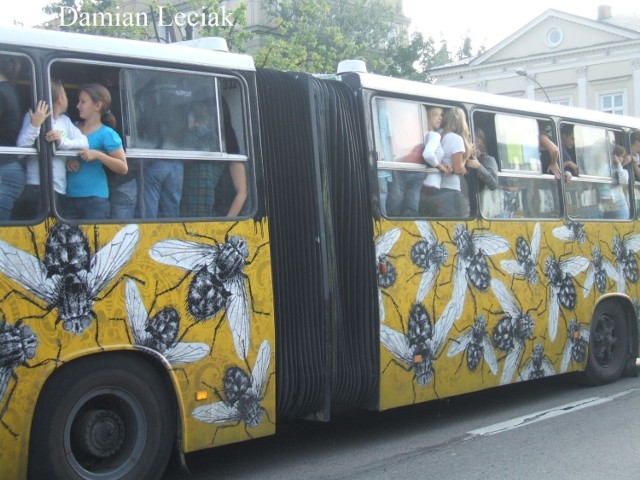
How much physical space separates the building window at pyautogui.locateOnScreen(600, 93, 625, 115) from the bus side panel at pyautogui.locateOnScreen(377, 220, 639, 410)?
40825 mm

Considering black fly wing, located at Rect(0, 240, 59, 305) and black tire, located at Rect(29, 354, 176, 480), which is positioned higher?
black fly wing, located at Rect(0, 240, 59, 305)

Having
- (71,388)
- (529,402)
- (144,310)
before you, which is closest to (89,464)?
(71,388)

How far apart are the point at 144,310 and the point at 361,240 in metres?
2.19

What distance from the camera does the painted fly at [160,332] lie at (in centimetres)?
586

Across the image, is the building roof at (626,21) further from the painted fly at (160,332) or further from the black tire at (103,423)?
the black tire at (103,423)

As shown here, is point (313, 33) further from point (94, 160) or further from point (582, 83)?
point (94, 160)

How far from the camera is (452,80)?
2188 inches

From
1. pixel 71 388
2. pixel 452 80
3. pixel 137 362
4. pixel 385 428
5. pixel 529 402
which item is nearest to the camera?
pixel 71 388

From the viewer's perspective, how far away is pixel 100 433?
229 inches

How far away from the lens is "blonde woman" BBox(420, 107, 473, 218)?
27.3 ft

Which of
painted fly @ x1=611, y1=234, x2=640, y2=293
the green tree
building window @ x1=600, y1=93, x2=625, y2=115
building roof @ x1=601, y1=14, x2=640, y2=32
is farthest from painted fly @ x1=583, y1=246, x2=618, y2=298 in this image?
building roof @ x1=601, y1=14, x2=640, y2=32

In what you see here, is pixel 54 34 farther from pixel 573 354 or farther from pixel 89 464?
pixel 573 354

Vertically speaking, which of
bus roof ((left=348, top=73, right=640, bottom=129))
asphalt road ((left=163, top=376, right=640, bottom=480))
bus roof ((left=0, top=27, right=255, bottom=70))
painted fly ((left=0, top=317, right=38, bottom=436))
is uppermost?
bus roof ((left=0, top=27, right=255, bottom=70))

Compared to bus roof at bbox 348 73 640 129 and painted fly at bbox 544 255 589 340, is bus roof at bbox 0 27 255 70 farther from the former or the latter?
painted fly at bbox 544 255 589 340
